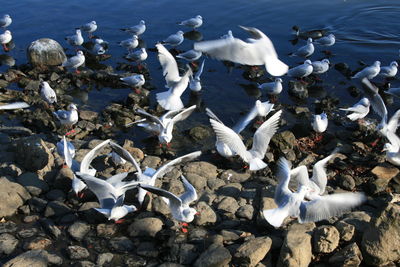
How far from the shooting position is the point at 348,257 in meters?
5.88

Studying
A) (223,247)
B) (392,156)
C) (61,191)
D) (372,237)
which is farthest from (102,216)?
(392,156)

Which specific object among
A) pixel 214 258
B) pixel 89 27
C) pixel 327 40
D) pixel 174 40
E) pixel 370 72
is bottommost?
pixel 370 72

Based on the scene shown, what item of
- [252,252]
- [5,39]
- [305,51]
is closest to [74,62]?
[5,39]

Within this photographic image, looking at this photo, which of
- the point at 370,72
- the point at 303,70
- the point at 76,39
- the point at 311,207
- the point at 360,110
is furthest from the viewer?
the point at 76,39

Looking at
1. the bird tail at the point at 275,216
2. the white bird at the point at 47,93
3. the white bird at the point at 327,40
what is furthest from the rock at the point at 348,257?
the white bird at the point at 327,40

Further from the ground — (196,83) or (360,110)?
(196,83)

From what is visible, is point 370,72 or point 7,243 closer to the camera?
point 7,243

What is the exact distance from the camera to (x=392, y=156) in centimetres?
881

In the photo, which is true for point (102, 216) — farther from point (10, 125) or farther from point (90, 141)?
point (10, 125)

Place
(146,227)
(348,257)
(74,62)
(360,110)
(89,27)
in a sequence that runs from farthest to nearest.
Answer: (89,27) < (74,62) < (360,110) < (146,227) < (348,257)

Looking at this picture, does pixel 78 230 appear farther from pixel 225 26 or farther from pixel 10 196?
pixel 225 26

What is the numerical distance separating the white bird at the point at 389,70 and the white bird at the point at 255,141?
5.33m

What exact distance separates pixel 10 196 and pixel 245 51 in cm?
465

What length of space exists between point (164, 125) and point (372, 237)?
497cm
